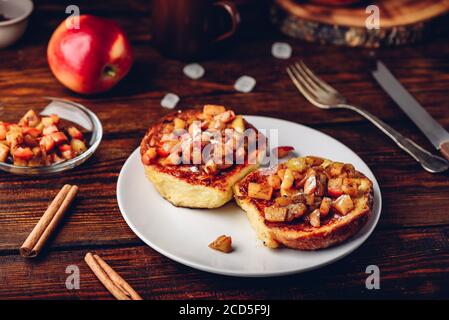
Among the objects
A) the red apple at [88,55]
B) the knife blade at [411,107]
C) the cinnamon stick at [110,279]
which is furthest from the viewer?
the red apple at [88,55]

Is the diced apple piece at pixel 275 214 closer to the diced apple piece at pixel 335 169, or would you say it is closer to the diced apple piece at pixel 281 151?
the diced apple piece at pixel 335 169

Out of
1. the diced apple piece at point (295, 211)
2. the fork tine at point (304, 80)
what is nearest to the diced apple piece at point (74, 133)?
the diced apple piece at point (295, 211)

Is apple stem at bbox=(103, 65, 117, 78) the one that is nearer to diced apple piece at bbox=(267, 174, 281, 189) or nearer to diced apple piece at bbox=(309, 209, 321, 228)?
diced apple piece at bbox=(267, 174, 281, 189)

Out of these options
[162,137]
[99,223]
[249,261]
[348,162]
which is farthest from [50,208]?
[348,162]

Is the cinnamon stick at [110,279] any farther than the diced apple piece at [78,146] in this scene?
No

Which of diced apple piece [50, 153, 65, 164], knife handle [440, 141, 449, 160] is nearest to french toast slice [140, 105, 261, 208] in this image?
diced apple piece [50, 153, 65, 164]

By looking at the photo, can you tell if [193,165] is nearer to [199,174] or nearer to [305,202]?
[199,174]
